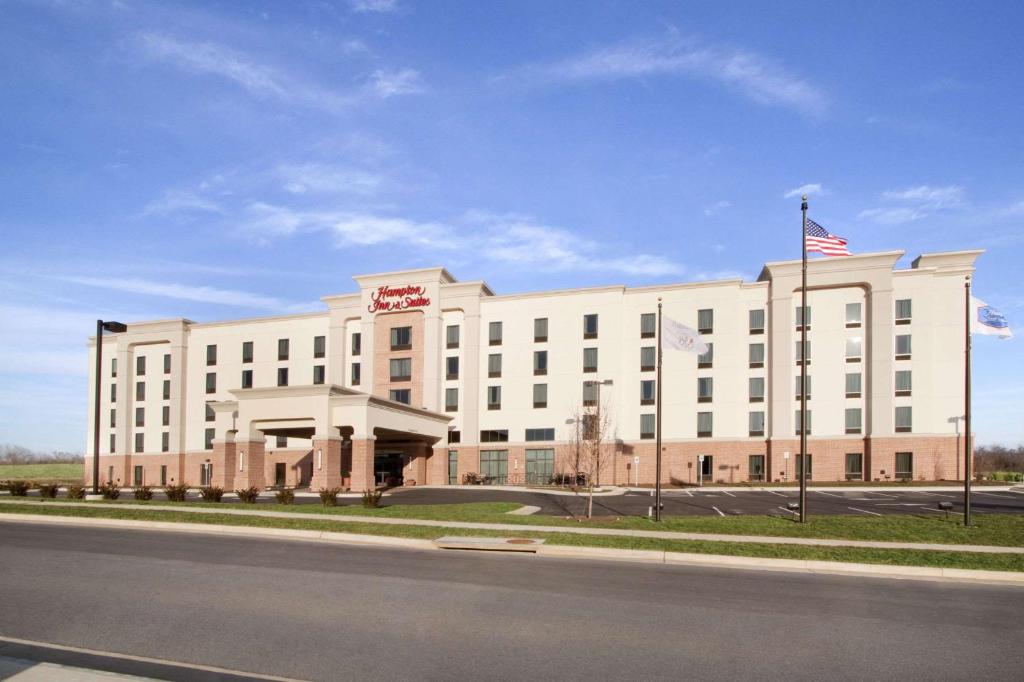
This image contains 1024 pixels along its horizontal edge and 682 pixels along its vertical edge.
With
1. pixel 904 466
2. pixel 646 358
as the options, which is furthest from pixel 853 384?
pixel 646 358

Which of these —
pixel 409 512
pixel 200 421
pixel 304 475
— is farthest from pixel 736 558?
pixel 200 421

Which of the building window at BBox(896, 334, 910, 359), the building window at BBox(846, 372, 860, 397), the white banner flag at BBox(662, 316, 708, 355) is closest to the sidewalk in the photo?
the white banner flag at BBox(662, 316, 708, 355)

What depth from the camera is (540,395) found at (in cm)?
5991

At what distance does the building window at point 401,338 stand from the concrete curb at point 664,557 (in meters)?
38.7

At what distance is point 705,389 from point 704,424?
280 centimetres

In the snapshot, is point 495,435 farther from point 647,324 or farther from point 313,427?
point 313,427

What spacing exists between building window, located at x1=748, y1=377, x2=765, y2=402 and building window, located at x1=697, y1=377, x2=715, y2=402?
10.6 ft

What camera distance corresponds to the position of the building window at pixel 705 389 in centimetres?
5678

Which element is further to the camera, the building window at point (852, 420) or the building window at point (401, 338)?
the building window at point (401, 338)

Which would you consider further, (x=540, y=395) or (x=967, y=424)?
(x=540, y=395)

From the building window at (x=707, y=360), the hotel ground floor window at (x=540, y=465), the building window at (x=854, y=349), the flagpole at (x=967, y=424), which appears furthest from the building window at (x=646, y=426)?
the flagpole at (x=967, y=424)

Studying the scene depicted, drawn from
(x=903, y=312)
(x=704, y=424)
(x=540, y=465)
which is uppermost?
(x=903, y=312)

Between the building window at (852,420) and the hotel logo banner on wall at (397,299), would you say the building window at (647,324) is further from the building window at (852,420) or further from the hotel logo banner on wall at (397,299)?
the hotel logo banner on wall at (397,299)

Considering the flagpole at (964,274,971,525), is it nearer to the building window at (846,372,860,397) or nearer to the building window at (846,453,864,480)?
the building window at (846,453,864,480)
